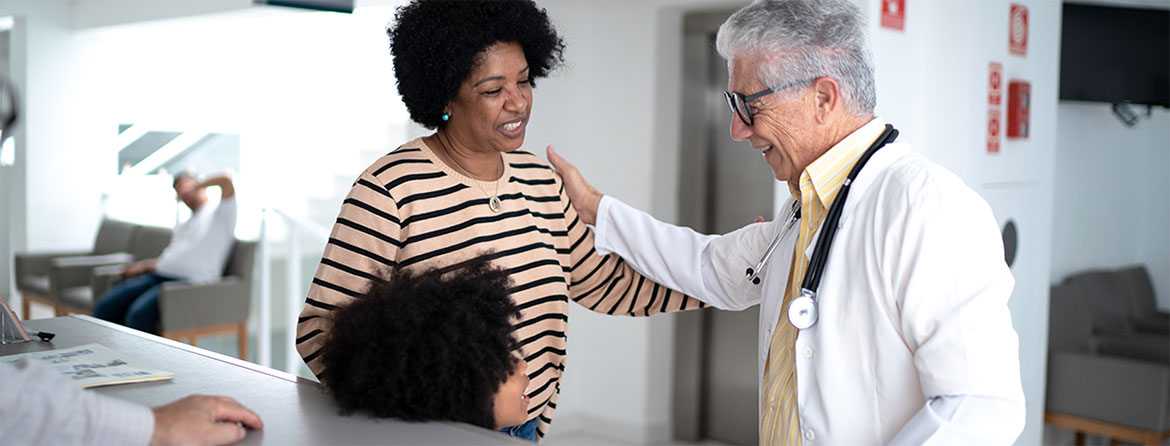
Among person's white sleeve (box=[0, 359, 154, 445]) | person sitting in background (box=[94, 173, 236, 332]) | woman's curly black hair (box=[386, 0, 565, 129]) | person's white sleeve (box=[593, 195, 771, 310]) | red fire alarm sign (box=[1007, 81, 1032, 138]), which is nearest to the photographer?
person's white sleeve (box=[0, 359, 154, 445])

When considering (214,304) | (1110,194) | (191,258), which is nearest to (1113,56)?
(1110,194)

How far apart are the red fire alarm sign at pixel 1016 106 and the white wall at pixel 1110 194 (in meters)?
1.47

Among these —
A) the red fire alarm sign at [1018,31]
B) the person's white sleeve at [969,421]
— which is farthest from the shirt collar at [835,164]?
the red fire alarm sign at [1018,31]

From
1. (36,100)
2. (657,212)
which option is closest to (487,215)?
(657,212)

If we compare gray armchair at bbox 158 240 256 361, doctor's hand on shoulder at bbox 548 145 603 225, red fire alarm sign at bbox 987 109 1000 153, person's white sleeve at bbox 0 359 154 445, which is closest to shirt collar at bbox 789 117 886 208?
doctor's hand on shoulder at bbox 548 145 603 225

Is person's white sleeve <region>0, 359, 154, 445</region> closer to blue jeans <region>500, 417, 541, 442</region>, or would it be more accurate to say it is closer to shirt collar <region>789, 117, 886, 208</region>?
blue jeans <region>500, 417, 541, 442</region>

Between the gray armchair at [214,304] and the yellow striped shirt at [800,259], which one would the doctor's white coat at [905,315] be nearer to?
the yellow striped shirt at [800,259]

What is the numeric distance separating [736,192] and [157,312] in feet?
10.8

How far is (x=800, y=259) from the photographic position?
178 cm

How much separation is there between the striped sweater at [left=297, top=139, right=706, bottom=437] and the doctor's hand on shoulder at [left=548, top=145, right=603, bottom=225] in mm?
56

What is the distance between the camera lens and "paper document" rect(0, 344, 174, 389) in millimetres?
1720

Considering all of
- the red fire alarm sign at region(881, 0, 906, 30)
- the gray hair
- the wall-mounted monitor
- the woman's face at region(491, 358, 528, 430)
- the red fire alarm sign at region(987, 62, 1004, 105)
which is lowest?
the woman's face at region(491, 358, 528, 430)

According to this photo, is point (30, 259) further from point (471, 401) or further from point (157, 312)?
point (471, 401)

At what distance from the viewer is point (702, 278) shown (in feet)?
7.50
